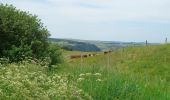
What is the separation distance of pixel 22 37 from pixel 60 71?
169 inches

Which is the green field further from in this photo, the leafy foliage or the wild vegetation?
the leafy foliage

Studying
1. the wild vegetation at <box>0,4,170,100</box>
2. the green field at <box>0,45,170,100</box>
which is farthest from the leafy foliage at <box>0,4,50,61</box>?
the green field at <box>0,45,170,100</box>

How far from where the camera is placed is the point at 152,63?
31.6 meters

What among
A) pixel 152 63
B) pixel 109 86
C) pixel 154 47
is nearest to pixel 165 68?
pixel 152 63

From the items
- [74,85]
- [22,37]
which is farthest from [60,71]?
[74,85]

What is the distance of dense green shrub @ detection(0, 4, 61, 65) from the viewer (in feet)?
70.1

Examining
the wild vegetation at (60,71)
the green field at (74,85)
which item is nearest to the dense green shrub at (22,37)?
the wild vegetation at (60,71)

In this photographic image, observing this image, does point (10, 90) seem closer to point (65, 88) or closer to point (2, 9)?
point (65, 88)

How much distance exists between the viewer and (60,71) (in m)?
18.2

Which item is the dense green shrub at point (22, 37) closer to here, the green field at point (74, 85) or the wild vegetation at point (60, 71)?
the wild vegetation at point (60, 71)

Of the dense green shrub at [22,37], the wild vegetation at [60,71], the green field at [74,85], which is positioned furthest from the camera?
the dense green shrub at [22,37]

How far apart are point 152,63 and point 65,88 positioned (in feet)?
73.6

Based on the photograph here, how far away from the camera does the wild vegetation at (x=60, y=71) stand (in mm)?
9648

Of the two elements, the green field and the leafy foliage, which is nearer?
the green field
